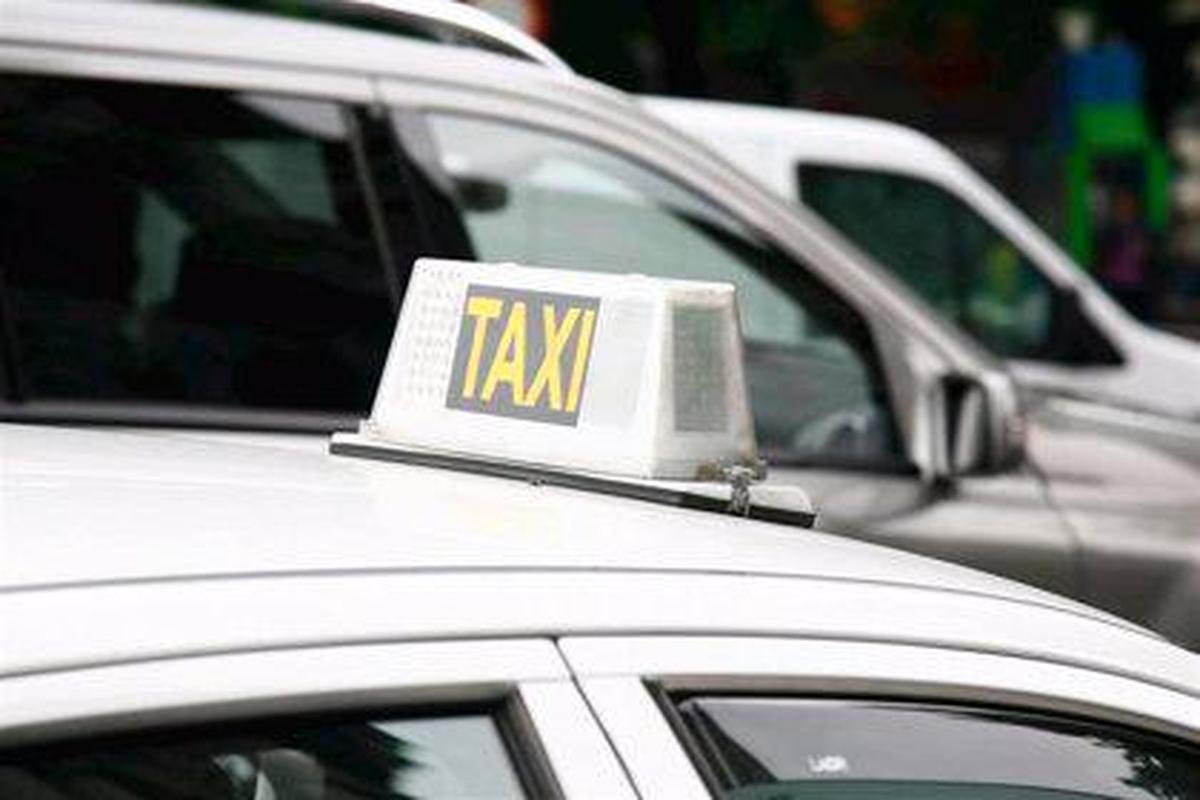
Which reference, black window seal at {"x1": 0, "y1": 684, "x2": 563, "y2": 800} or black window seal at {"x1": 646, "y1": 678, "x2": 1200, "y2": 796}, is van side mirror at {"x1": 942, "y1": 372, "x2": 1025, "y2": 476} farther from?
black window seal at {"x1": 0, "y1": 684, "x2": 563, "y2": 800}

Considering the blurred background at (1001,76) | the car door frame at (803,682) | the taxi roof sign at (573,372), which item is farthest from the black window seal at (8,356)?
the blurred background at (1001,76)

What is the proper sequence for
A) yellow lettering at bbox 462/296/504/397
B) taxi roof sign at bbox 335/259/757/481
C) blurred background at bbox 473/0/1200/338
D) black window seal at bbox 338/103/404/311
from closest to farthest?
taxi roof sign at bbox 335/259/757/481, yellow lettering at bbox 462/296/504/397, black window seal at bbox 338/103/404/311, blurred background at bbox 473/0/1200/338

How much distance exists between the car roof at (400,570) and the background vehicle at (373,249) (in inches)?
91.3

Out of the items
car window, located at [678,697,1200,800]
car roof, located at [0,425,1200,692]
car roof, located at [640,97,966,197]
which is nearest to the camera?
car roof, located at [0,425,1200,692]

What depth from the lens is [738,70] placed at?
16.4 meters

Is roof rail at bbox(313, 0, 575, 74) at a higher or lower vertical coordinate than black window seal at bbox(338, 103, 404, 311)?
lower

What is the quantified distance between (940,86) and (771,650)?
52.9 ft

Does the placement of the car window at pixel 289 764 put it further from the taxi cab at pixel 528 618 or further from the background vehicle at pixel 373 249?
the background vehicle at pixel 373 249

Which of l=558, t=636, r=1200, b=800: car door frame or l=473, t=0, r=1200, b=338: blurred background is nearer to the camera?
l=558, t=636, r=1200, b=800: car door frame

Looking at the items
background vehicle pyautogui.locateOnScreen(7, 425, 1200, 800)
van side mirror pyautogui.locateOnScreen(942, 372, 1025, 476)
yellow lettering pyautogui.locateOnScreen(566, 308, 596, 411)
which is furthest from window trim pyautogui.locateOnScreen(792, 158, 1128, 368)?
background vehicle pyautogui.locateOnScreen(7, 425, 1200, 800)

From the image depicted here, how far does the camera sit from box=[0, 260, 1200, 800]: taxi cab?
1.93m

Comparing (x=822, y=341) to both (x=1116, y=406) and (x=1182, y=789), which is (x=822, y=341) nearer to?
(x=1116, y=406)

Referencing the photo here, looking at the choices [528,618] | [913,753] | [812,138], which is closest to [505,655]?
[528,618]

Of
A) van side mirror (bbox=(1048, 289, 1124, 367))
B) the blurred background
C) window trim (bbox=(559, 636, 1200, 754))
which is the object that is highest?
the blurred background
